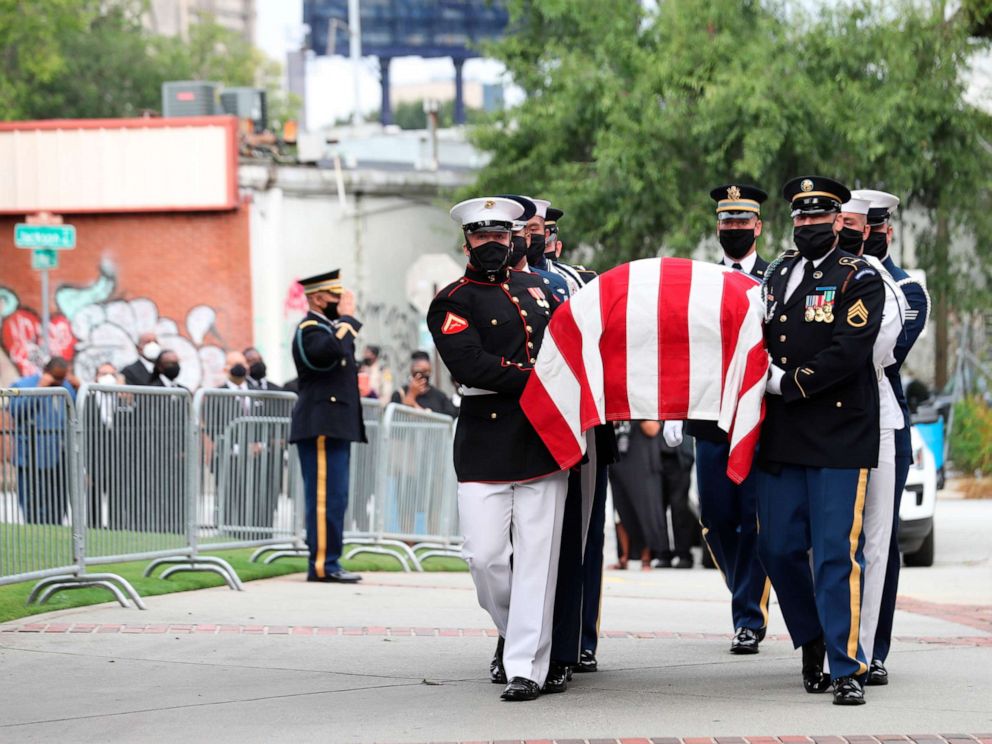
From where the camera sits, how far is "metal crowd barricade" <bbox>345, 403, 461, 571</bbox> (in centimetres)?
1519

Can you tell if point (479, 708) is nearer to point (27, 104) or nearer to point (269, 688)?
point (269, 688)

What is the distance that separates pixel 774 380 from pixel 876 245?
1.50 meters

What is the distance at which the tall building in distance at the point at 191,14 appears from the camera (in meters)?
97.4

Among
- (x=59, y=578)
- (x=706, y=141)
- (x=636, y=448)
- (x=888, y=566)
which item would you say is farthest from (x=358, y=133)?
(x=888, y=566)

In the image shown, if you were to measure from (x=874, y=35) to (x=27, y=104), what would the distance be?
34061 mm

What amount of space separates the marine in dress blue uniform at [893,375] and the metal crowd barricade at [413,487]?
674 centimetres

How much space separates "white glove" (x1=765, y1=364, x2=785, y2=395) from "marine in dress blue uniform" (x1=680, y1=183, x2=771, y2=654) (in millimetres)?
1304

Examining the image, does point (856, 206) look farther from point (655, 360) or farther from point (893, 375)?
point (655, 360)

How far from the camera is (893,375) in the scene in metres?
7.88

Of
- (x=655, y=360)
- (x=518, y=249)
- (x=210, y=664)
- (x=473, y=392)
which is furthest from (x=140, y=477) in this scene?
(x=655, y=360)

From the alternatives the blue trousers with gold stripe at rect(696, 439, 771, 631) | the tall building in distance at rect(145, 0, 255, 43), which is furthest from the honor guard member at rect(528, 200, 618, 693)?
the tall building in distance at rect(145, 0, 255, 43)

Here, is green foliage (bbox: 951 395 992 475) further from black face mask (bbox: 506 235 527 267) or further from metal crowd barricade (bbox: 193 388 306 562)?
black face mask (bbox: 506 235 527 267)

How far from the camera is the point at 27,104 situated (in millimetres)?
55062

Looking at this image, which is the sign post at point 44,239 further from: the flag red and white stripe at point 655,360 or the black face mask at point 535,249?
the flag red and white stripe at point 655,360
